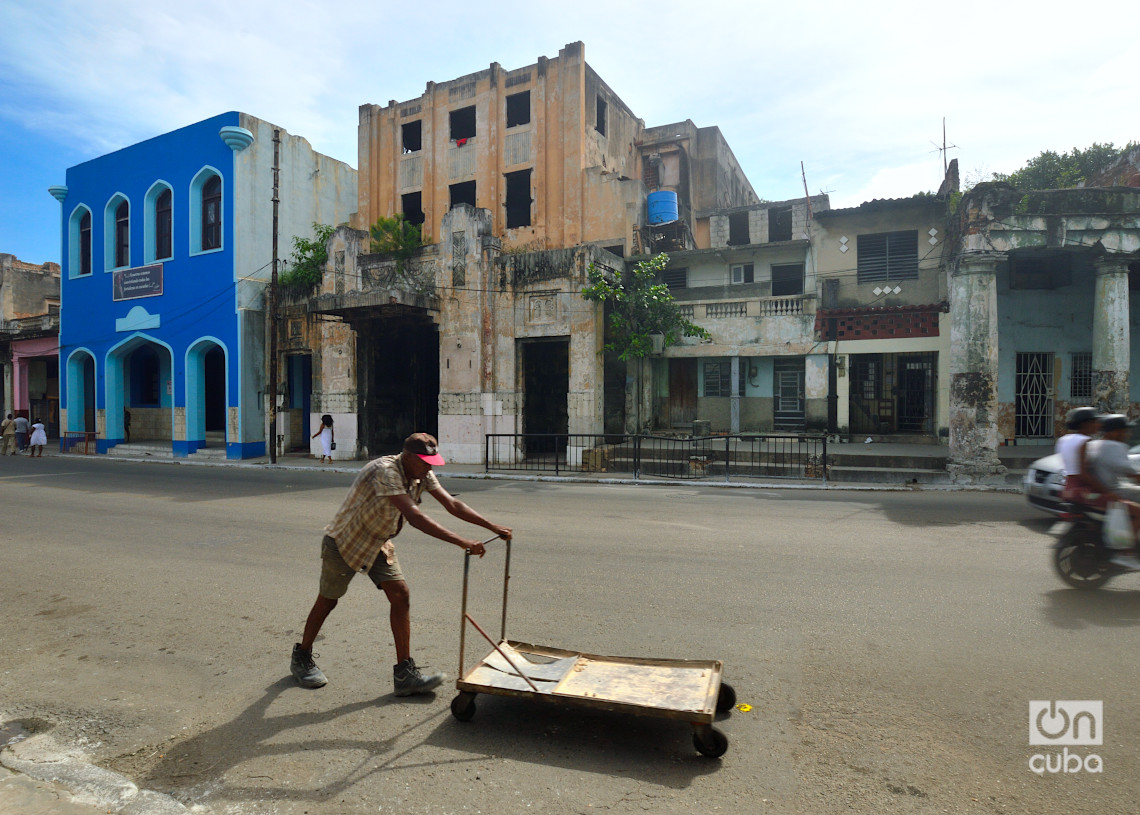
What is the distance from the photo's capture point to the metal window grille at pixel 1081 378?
18.2 meters

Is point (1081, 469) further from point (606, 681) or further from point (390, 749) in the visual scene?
point (390, 749)

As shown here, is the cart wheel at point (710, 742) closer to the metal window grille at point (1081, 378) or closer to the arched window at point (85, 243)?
the metal window grille at point (1081, 378)

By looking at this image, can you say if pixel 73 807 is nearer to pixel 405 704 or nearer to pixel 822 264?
pixel 405 704

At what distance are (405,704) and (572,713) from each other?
1.01m

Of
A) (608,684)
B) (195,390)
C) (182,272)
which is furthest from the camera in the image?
(182,272)

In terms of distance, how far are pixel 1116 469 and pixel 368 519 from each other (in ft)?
21.3

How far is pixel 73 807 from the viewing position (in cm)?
308

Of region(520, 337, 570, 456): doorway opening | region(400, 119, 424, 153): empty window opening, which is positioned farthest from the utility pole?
region(520, 337, 570, 456): doorway opening

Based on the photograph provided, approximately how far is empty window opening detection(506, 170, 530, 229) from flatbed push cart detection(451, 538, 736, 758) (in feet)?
78.7

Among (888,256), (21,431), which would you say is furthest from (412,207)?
(888,256)

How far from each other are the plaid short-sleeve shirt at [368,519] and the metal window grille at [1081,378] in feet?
67.1

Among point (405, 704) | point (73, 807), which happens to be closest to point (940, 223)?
point (405, 704)

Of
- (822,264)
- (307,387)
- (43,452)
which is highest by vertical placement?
(822,264)

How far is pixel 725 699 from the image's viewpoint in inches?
148
